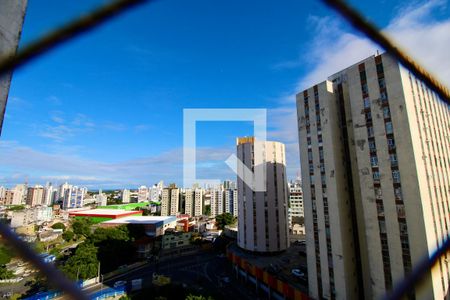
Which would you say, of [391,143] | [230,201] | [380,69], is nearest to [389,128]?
[391,143]

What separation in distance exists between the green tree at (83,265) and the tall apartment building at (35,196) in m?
83.1

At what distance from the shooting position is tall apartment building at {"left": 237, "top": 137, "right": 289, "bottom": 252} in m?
27.7

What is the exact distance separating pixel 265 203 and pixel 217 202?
43.5 meters

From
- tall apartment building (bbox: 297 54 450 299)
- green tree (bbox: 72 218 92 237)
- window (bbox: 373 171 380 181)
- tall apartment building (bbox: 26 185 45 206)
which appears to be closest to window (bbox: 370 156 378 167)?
tall apartment building (bbox: 297 54 450 299)

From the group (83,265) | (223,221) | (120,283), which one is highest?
(223,221)

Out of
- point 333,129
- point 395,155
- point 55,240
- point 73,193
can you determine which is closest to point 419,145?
point 395,155

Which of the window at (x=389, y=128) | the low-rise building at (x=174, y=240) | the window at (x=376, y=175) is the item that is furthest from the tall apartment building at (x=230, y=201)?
the window at (x=389, y=128)

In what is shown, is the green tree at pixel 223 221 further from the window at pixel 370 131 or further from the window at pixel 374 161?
the window at pixel 370 131

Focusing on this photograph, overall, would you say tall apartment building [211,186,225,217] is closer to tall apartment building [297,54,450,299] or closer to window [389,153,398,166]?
tall apartment building [297,54,450,299]

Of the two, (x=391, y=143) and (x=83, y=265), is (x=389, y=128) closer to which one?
(x=391, y=143)

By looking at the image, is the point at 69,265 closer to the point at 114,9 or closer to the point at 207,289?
the point at 207,289

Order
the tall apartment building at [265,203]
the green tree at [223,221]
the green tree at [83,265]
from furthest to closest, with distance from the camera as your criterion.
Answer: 1. the green tree at [223,221]
2. the tall apartment building at [265,203]
3. the green tree at [83,265]

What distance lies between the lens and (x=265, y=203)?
28047mm

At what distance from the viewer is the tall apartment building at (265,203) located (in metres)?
27.7
